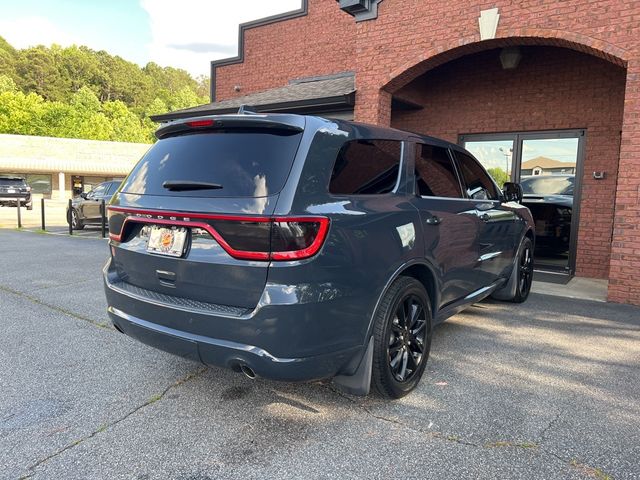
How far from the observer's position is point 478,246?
4.30 m

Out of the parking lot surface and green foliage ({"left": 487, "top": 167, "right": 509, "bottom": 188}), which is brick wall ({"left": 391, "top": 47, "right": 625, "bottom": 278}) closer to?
green foliage ({"left": 487, "top": 167, "right": 509, "bottom": 188})

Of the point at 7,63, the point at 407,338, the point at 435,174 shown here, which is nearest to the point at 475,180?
the point at 435,174

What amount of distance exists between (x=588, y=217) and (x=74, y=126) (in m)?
55.0

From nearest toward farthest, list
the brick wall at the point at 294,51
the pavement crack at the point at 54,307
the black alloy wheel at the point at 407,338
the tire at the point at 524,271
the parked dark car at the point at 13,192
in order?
the black alloy wheel at the point at 407,338 < the pavement crack at the point at 54,307 < the tire at the point at 524,271 < the brick wall at the point at 294,51 < the parked dark car at the point at 13,192

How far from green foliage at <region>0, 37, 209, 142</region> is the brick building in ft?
123

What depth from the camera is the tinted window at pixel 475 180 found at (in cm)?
437

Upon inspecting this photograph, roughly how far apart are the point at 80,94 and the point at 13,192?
40.2 meters

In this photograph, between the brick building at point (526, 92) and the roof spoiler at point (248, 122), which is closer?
the roof spoiler at point (248, 122)

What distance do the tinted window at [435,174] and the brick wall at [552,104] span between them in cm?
517

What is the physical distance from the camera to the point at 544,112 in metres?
8.46

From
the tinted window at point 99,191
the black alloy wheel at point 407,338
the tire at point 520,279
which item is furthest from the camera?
the tinted window at point 99,191

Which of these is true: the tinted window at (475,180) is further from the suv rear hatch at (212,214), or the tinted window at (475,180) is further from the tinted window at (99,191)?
the tinted window at (99,191)

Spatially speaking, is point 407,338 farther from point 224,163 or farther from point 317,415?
point 224,163

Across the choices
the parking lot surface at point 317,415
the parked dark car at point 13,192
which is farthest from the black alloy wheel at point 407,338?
the parked dark car at point 13,192
